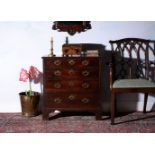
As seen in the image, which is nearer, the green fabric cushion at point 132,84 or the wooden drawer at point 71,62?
the green fabric cushion at point 132,84

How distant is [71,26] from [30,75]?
36.8 inches

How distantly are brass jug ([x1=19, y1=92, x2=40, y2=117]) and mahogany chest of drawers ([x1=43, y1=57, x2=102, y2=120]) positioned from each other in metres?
0.26

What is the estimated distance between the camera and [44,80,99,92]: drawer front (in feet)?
14.0

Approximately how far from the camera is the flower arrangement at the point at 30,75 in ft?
14.9

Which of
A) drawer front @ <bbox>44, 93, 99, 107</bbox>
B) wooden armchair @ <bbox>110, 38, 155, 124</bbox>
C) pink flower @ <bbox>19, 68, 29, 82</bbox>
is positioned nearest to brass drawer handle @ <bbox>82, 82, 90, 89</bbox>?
drawer front @ <bbox>44, 93, 99, 107</bbox>

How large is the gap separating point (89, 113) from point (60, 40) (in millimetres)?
1166

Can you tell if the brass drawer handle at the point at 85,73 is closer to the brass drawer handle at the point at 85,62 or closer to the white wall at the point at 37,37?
the brass drawer handle at the point at 85,62

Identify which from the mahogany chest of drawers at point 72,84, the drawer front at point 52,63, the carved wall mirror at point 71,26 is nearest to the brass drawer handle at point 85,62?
the mahogany chest of drawers at point 72,84

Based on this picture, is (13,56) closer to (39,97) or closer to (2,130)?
(39,97)

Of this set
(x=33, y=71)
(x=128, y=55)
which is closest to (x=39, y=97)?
(x=33, y=71)

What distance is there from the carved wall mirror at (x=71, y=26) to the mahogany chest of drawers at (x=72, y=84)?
0.64 metres

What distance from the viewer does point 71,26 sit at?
4.64m

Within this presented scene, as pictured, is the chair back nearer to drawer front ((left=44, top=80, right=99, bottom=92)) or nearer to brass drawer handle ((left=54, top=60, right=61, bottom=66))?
drawer front ((left=44, top=80, right=99, bottom=92))

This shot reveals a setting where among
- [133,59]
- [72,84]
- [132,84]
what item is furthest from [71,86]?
[133,59]
